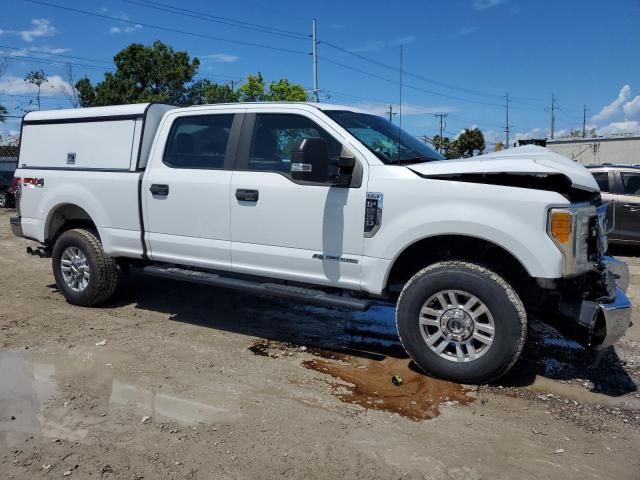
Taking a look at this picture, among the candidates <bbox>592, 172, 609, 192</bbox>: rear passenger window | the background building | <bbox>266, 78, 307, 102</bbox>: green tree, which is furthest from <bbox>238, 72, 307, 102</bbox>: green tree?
<bbox>592, 172, 609, 192</bbox>: rear passenger window

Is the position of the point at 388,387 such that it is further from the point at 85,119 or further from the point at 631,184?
the point at 631,184

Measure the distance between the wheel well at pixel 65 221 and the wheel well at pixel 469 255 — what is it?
371 centimetres

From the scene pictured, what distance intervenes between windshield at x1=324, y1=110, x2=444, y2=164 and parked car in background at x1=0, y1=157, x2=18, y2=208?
1843 cm

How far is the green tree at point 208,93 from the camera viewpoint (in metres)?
34.5

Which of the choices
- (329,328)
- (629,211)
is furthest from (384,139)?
(629,211)

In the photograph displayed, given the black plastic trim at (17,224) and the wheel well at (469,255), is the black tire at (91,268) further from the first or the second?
the wheel well at (469,255)

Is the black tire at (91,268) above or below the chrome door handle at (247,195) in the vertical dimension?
below

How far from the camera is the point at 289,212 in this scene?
4.71 m

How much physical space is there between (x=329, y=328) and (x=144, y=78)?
3488 centimetres

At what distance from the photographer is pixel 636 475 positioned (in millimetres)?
3070

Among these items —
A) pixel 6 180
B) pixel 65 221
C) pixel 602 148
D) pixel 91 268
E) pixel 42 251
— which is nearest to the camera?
pixel 91 268

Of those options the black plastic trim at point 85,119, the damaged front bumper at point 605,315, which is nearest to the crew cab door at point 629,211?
the damaged front bumper at point 605,315

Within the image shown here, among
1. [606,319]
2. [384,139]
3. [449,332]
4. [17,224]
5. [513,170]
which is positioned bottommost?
[449,332]

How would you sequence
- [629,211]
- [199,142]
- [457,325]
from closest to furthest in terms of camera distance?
[457,325] → [199,142] → [629,211]
